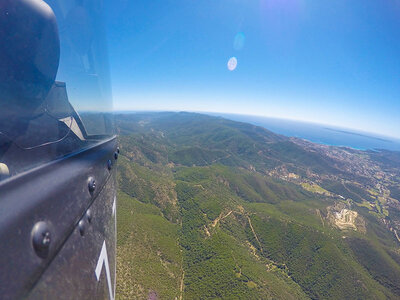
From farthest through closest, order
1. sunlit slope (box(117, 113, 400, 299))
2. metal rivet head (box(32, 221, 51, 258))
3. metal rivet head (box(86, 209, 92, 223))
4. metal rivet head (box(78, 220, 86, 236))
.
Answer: sunlit slope (box(117, 113, 400, 299)) < metal rivet head (box(86, 209, 92, 223)) < metal rivet head (box(78, 220, 86, 236)) < metal rivet head (box(32, 221, 51, 258))

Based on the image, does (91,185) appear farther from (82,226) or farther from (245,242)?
(245,242)

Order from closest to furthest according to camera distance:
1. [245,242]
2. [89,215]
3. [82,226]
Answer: [82,226], [89,215], [245,242]

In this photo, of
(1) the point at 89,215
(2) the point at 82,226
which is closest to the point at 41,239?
(2) the point at 82,226

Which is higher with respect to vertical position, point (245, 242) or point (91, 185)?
point (91, 185)

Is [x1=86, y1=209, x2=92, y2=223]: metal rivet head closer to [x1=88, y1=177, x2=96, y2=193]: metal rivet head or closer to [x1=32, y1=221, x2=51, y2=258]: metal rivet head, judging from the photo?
[x1=88, y1=177, x2=96, y2=193]: metal rivet head

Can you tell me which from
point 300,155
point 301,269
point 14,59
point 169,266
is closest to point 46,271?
point 14,59

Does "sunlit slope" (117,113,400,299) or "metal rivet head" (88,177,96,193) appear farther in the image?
"sunlit slope" (117,113,400,299)

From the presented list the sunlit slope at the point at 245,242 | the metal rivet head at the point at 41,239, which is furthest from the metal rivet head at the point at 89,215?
the sunlit slope at the point at 245,242

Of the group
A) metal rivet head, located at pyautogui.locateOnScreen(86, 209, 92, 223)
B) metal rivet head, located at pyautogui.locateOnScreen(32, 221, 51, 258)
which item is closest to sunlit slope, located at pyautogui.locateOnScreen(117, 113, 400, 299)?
metal rivet head, located at pyautogui.locateOnScreen(86, 209, 92, 223)

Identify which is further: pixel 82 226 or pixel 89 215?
pixel 89 215
